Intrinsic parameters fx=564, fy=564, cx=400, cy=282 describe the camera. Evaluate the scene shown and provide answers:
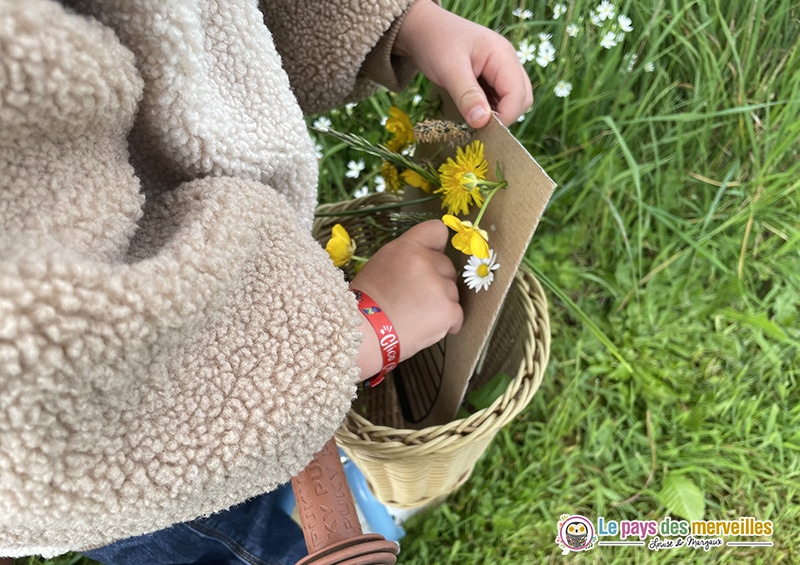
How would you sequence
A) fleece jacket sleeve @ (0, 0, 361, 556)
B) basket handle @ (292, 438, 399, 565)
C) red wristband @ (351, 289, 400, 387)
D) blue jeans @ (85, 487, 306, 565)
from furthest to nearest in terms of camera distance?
blue jeans @ (85, 487, 306, 565) < red wristband @ (351, 289, 400, 387) < basket handle @ (292, 438, 399, 565) < fleece jacket sleeve @ (0, 0, 361, 556)

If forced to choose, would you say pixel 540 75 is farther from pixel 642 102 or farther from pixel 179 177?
pixel 179 177

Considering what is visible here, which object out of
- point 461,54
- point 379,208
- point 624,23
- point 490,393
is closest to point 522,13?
point 624,23

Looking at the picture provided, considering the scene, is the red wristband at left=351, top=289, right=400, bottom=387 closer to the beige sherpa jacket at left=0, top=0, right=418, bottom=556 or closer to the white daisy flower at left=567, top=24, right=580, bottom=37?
the beige sherpa jacket at left=0, top=0, right=418, bottom=556

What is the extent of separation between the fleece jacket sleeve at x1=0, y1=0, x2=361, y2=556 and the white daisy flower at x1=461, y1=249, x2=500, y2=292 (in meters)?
0.24

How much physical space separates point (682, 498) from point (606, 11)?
2.95 feet

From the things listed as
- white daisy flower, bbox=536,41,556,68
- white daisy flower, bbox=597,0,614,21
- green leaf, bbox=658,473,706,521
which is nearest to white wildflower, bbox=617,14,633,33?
white daisy flower, bbox=597,0,614,21

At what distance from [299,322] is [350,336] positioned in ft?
0.15

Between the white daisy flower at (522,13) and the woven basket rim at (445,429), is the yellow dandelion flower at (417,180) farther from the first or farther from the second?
the white daisy flower at (522,13)

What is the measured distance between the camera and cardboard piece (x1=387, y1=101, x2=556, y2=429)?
2.07 feet

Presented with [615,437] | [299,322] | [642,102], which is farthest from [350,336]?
[642,102]

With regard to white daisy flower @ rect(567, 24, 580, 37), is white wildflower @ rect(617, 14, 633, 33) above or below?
above

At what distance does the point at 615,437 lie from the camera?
1.12 metres
